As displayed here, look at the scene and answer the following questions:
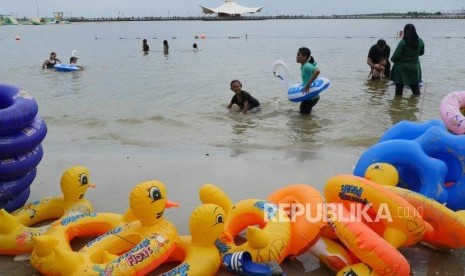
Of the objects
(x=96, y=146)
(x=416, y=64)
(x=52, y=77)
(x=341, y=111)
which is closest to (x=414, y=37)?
(x=416, y=64)

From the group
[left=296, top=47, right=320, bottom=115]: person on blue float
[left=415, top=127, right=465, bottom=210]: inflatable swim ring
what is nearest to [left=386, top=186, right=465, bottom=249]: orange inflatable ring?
[left=415, top=127, right=465, bottom=210]: inflatable swim ring

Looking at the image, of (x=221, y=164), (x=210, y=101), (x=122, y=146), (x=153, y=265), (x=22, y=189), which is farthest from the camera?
(x=210, y=101)

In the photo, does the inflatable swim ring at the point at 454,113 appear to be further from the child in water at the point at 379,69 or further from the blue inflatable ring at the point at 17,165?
the child in water at the point at 379,69

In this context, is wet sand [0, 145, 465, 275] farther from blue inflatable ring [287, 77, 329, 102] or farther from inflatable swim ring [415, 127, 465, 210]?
blue inflatable ring [287, 77, 329, 102]

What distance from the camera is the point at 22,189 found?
348 centimetres

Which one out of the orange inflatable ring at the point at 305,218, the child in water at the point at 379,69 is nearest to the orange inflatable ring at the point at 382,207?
the orange inflatable ring at the point at 305,218

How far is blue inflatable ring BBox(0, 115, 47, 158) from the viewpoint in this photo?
3.22m

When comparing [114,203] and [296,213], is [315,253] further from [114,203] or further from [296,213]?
[114,203]

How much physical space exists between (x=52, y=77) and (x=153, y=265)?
13143 millimetres

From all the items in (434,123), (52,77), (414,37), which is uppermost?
(414,37)

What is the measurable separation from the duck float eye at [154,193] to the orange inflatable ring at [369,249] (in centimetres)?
108

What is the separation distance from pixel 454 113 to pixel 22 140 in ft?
14.0

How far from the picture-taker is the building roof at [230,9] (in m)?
90.3

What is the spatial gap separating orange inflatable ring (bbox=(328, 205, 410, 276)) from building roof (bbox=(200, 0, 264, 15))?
3570 inches
